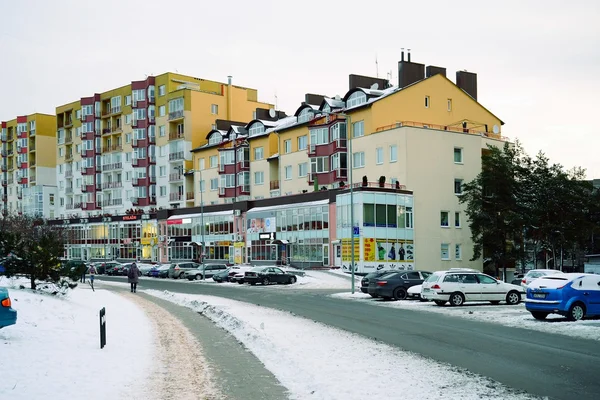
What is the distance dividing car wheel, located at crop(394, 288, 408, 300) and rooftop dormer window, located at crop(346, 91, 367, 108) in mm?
32653

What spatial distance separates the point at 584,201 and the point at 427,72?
67.6 feet

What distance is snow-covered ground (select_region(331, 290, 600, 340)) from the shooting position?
57.4 feet

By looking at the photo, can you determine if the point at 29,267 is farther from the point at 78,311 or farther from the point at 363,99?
the point at 363,99

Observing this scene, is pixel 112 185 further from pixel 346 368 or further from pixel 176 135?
pixel 346 368

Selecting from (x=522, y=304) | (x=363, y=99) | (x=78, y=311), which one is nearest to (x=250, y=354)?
(x=78, y=311)

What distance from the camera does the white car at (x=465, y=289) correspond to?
2670 centimetres

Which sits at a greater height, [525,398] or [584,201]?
[584,201]

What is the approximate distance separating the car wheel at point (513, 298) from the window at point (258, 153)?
165ft

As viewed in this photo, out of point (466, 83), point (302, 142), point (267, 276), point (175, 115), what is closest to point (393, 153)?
point (302, 142)

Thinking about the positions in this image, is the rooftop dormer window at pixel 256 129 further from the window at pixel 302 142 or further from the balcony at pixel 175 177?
the balcony at pixel 175 177

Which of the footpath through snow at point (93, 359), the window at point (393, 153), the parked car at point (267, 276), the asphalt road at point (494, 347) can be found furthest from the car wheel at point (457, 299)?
the window at point (393, 153)

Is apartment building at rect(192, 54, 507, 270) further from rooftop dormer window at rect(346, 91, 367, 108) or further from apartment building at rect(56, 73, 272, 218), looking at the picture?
apartment building at rect(56, 73, 272, 218)

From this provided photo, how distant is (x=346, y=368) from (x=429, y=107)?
5226 cm

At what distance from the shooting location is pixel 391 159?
5694 centimetres
